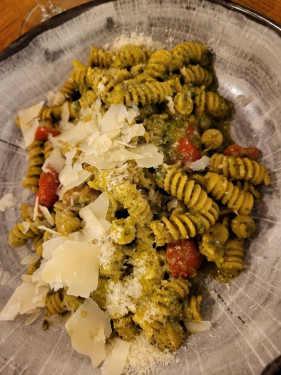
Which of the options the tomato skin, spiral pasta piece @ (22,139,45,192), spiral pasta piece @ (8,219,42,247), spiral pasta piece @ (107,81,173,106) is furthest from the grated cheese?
spiral pasta piece @ (107,81,173,106)

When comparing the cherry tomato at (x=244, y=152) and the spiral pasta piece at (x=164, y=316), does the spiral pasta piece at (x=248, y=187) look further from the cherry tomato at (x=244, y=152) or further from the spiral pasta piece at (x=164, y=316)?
the spiral pasta piece at (x=164, y=316)

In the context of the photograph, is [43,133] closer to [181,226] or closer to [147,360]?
Result: [181,226]

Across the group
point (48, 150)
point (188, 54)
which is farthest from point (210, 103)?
point (48, 150)

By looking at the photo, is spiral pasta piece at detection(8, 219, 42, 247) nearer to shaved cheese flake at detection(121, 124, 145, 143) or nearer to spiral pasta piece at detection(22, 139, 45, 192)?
spiral pasta piece at detection(22, 139, 45, 192)

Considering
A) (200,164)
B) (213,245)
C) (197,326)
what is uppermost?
(200,164)

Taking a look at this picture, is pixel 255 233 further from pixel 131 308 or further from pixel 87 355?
pixel 87 355

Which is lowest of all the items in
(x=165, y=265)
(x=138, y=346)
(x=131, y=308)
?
(x=138, y=346)

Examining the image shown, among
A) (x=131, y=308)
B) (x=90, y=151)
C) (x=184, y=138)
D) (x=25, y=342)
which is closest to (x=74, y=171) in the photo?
(x=90, y=151)
